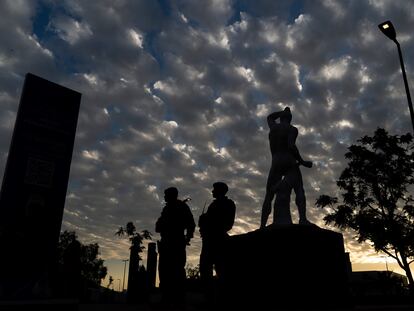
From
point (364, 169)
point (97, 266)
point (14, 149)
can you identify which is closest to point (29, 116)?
point (14, 149)

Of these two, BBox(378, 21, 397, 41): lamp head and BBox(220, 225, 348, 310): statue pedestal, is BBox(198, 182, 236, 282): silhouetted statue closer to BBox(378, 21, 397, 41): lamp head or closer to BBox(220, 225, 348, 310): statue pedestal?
BBox(220, 225, 348, 310): statue pedestal

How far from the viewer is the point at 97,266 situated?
71812 millimetres

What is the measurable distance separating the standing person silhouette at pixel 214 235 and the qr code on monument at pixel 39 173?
28.7 ft

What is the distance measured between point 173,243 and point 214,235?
87cm

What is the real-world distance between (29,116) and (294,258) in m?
11.4

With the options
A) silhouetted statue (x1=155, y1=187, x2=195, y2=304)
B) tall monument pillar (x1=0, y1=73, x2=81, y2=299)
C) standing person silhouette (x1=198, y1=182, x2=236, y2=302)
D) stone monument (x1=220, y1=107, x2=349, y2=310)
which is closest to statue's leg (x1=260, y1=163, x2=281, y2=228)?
stone monument (x1=220, y1=107, x2=349, y2=310)

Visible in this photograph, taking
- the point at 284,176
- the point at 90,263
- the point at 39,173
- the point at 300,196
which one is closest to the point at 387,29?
the point at 284,176

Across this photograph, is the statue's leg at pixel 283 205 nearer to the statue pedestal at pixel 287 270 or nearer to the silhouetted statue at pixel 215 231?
the statue pedestal at pixel 287 270

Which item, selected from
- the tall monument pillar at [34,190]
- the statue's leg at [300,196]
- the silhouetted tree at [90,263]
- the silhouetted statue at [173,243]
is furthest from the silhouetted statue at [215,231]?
the silhouetted tree at [90,263]

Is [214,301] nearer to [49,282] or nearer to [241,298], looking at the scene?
[241,298]

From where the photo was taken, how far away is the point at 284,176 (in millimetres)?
9664

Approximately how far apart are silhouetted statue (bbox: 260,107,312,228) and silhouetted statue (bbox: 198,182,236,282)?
2701 mm

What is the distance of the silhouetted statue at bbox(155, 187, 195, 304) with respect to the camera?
6266 millimetres

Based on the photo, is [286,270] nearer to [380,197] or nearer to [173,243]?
[173,243]
